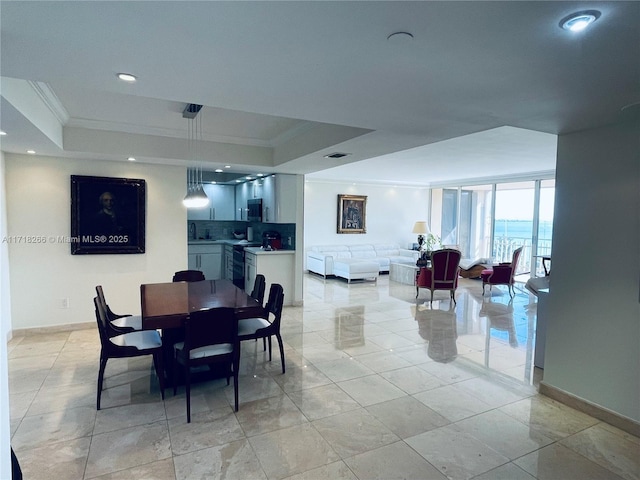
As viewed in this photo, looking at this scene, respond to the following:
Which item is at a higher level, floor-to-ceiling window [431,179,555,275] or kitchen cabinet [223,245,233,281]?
floor-to-ceiling window [431,179,555,275]

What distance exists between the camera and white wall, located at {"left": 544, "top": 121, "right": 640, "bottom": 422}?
9.09ft

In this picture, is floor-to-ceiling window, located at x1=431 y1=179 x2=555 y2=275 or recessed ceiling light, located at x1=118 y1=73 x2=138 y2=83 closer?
recessed ceiling light, located at x1=118 y1=73 x2=138 y2=83

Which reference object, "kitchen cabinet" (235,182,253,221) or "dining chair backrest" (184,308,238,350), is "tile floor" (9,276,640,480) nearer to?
"dining chair backrest" (184,308,238,350)

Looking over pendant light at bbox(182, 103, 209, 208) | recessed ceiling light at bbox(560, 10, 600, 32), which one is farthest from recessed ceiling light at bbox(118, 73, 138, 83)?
recessed ceiling light at bbox(560, 10, 600, 32)

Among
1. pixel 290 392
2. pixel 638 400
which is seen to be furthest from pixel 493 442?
pixel 290 392

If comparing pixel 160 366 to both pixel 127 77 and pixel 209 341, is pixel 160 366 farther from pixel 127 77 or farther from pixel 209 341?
pixel 127 77

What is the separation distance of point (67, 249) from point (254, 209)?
317 cm

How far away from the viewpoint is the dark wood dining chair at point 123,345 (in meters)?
3.01

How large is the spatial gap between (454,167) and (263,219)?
4406mm

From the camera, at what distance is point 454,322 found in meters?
5.66

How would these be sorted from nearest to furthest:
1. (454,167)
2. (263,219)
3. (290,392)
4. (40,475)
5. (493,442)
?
(40,475) < (493,442) < (290,392) < (263,219) < (454,167)

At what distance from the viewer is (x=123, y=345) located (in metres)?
3.12

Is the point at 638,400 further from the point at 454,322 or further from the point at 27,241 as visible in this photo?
the point at 27,241

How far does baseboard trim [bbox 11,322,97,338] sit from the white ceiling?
2.51 m
